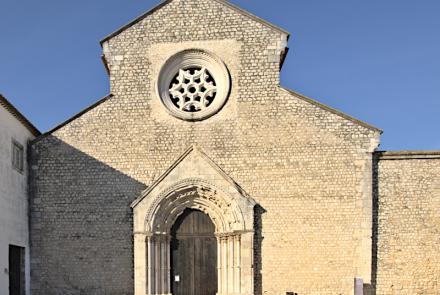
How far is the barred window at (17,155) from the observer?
521 inches

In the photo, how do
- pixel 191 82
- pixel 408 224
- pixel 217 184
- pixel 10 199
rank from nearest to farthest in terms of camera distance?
pixel 10 199 < pixel 408 224 < pixel 217 184 < pixel 191 82

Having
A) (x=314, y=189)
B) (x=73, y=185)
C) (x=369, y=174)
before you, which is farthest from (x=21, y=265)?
(x=369, y=174)

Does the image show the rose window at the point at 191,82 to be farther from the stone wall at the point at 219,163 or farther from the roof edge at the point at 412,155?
the roof edge at the point at 412,155

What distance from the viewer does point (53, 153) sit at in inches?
559

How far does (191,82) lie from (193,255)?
4.74 m

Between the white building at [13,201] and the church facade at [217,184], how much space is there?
1.31 feet

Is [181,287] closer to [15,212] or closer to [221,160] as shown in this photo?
[221,160]

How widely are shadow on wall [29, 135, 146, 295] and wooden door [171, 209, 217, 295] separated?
123 cm

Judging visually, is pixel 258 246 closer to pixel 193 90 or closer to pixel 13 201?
pixel 193 90

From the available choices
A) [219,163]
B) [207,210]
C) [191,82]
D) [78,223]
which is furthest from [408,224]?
[78,223]

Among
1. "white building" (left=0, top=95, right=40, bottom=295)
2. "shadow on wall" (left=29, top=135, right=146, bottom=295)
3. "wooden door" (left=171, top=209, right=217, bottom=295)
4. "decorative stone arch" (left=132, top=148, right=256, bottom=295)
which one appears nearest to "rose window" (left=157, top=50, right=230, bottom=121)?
"decorative stone arch" (left=132, top=148, right=256, bottom=295)

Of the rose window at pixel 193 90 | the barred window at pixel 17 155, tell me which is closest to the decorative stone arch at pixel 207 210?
the rose window at pixel 193 90

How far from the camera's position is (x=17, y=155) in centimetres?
1358

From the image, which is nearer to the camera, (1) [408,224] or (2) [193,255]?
(1) [408,224]
